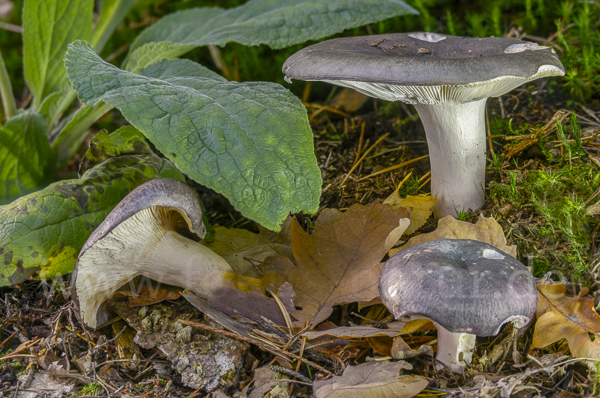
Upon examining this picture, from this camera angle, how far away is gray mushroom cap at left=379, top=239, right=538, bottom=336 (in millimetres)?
1293

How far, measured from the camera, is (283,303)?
1708 mm

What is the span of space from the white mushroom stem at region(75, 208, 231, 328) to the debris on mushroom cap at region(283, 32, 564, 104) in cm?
75

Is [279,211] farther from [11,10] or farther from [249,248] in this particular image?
[11,10]

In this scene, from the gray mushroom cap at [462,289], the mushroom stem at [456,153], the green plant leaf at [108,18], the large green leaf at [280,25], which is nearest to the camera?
the gray mushroom cap at [462,289]

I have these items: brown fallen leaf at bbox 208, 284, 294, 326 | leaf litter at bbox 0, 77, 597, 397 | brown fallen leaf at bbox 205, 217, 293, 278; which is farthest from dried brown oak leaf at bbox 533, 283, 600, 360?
brown fallen leaf at bbox 205, 217, 293, 278

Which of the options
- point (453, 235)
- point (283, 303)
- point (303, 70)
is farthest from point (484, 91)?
point (283, 303)

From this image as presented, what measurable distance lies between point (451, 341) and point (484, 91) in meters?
0.87

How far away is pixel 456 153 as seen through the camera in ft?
6.53

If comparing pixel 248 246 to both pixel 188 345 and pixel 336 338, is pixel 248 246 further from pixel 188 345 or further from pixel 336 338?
pixel 336 338

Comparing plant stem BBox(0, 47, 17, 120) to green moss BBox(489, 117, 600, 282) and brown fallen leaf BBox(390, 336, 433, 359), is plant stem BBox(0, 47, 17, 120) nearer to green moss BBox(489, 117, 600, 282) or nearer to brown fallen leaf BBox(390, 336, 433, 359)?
brown fallen leaf BBox(390, 336, 433, 359)

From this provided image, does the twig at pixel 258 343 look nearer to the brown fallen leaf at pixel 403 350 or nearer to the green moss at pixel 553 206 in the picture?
the brown fallen leaf at pixel 403 350

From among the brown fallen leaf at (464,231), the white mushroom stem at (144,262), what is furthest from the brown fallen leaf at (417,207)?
the white mushroom stem at (144,262)

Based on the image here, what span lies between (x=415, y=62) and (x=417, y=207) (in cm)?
67

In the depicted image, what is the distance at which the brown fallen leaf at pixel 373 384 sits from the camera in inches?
52.9
